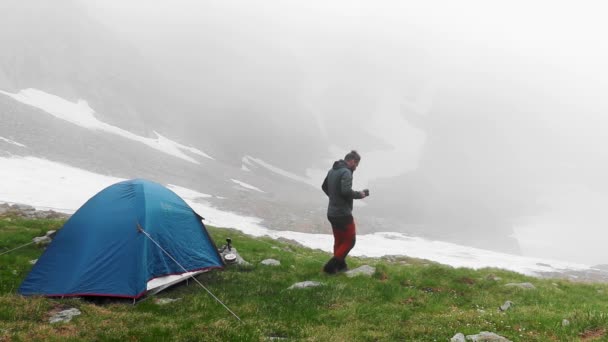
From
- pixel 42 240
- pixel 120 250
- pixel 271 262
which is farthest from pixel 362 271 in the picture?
pixel 42 240

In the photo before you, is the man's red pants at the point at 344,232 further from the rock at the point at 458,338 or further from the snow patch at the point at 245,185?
the snow patch at the point at 245,185

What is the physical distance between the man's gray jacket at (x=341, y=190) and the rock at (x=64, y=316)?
753cm

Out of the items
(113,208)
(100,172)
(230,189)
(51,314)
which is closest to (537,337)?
(51,314)

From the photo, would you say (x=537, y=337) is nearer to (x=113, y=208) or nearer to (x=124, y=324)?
(x=124, y=324)

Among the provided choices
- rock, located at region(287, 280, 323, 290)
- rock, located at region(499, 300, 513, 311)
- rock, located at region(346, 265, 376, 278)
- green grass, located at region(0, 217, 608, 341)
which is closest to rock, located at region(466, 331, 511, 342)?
green grass, located at region(0, 217, 608, 341)

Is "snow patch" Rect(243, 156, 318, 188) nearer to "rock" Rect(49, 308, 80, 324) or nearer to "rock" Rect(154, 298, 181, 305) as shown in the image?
"rock" Rect(154, 298, 181, 305)

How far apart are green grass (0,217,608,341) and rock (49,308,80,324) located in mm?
174

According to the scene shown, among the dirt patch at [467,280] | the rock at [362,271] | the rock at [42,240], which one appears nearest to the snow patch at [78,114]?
the rock at [42,240]

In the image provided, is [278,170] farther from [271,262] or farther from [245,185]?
[271,262]

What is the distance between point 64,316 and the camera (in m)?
9.59

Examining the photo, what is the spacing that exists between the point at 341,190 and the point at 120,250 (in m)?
6.89

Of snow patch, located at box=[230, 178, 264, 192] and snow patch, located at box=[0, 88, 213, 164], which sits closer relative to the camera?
snow patch, located at box=[0, 88, 213, 164]

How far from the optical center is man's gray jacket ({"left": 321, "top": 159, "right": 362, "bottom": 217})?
1347 cm

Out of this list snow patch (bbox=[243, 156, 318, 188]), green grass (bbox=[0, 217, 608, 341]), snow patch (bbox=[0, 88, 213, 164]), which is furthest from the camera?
snow patch (bbox=[243, 156, 318, 188])
